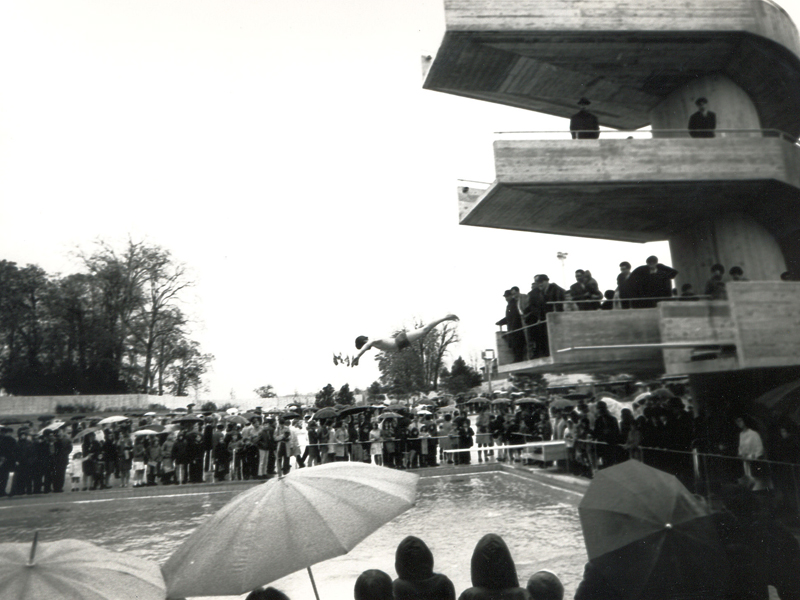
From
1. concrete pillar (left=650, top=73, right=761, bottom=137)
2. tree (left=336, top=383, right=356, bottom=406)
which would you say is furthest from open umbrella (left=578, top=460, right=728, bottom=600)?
tree (left=336, top=383, right=356, bottom=406)

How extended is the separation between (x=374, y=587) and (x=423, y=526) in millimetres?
9268

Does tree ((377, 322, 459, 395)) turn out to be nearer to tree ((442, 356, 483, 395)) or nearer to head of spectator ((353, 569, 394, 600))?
tree ((442, 356, 483, 395))

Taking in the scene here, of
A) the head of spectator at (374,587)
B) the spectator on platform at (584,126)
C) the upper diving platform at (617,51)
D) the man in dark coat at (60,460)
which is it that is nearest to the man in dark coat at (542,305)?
the spectator on platform at (584,126)

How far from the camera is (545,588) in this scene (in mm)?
3611

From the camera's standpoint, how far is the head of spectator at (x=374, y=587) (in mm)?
3680

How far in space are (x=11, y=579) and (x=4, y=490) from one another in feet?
58.4

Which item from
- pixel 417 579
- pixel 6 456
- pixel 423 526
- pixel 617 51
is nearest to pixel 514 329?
pixel 423 526

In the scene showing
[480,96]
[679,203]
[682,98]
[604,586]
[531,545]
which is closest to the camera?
[604,586]

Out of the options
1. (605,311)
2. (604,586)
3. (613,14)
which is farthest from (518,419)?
(604,586)

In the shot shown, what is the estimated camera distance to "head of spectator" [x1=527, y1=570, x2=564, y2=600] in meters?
3.61

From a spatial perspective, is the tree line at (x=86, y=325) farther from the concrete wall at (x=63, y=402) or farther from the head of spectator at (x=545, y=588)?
the head of spectator at (x=545, y=588)

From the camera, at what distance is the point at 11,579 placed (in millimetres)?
3078

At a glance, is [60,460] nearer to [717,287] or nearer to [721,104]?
[717,287]

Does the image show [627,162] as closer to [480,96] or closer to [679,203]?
[679,203]
